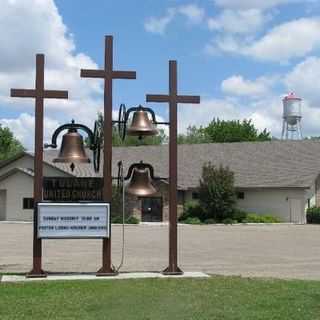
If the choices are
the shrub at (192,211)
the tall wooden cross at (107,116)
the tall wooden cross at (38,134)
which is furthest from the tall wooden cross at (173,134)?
the shrub at (192,211)

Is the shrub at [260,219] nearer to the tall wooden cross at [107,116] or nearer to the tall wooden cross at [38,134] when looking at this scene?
the tall wooden cross at [107,116]

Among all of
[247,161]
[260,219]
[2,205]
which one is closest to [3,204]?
[2,205]

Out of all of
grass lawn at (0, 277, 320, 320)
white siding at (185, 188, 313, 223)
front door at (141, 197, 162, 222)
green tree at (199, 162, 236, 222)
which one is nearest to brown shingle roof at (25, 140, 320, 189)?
white siding at (185, 188, 313, 223)

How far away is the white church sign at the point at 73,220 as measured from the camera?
42.6 feet

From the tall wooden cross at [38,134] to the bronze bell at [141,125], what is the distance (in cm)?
145

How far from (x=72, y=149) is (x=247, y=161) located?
43320mm

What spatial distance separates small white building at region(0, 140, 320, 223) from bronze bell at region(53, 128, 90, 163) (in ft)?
114

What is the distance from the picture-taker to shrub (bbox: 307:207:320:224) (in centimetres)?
4878

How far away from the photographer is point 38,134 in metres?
13.0

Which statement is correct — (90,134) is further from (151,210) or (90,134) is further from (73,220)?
(151,210)

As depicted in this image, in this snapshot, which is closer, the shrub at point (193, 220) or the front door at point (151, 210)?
the shrub at point (193, 220)

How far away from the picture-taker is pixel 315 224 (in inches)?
1875

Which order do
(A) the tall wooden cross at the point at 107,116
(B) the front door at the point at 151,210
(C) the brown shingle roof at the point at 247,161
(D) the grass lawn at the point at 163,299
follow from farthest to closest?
1. (B) the front door at the point at 151,210
2. (C) the brown shingle roof at the point at 247,161
3. (A) the tall wooden cross at the point at 107,116
4. (D) the grass lawn at the point at 163,299

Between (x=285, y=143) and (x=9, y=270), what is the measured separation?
44151mm
